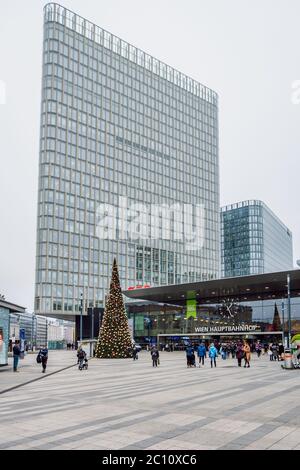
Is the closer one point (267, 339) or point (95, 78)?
point (267, 339)

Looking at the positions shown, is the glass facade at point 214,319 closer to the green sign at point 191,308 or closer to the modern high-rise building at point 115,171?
the green sign at point 191,308

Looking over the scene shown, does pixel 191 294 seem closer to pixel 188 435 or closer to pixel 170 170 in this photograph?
pixel 188 435

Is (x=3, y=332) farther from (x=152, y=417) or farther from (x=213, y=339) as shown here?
(x=213, y=339)

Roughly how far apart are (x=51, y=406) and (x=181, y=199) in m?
123

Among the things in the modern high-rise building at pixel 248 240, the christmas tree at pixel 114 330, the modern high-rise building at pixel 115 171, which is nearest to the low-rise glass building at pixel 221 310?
the christmas tree at pixel 114 330

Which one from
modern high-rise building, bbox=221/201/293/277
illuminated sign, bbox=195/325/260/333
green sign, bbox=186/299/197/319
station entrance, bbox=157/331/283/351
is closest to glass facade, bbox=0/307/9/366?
station entrance, bbox=157/331/283/351

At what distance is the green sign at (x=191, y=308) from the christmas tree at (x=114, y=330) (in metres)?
28.0

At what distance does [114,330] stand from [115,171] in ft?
256

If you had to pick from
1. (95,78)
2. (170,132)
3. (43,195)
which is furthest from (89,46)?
(43,195)

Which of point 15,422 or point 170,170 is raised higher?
point 170,170

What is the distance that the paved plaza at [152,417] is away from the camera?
9.72 meters

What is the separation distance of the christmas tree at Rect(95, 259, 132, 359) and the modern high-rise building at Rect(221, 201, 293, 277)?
129 meters

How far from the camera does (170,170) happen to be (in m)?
135
